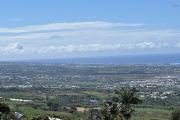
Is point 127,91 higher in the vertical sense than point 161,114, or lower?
higher

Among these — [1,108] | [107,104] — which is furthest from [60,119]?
[107,104]

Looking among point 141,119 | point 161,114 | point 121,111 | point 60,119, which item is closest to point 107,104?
point 121,111

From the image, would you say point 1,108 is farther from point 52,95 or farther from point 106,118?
point 52,95

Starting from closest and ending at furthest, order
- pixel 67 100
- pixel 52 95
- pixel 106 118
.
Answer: pixel 106 118 → pixel 67 100 → pixel 52 95

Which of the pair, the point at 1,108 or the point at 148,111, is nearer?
the point at 1,108

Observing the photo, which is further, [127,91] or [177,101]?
[177,101]

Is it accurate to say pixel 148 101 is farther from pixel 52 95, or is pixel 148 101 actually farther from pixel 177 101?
pixel 52 95

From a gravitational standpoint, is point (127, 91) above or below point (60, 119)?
above

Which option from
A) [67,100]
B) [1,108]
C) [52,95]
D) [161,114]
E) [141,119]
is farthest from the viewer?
[52,95]

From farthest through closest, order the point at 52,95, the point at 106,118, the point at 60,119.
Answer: the point at 52,95, the point at 60,119, the point at 106,118
